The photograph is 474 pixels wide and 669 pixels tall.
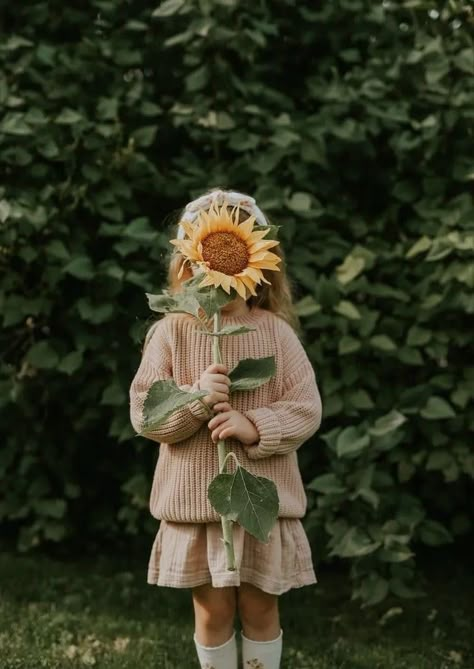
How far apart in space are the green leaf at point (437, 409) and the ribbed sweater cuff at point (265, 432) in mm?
1055

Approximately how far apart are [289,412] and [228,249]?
492mm

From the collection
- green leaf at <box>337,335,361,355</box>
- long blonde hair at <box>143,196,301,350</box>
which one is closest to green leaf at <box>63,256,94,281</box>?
long blonde hair at <box>143,196,301,350</box>

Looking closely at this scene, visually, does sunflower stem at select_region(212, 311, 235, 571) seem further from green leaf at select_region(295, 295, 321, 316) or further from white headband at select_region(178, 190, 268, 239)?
green leaf at select_region(295, 295, 321, 316)

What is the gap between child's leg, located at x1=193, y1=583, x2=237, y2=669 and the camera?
261 cm

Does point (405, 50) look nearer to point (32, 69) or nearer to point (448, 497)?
point (32, 69)

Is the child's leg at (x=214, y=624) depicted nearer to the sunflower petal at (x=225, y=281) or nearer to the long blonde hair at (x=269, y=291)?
the long blonde hair at (x=269, y=291)

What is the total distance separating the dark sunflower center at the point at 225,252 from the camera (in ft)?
7.54

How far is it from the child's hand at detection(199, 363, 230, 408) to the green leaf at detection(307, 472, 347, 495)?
102cm

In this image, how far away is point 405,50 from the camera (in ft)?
12.5

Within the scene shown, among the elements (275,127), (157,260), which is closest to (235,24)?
(275,127)

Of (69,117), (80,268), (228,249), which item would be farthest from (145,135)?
(228,249)

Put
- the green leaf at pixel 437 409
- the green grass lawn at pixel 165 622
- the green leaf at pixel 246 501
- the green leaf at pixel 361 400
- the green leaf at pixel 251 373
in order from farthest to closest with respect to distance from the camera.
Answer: the green leaf at pixel 361 400, the green leaf at pixel 437 409, the green grass lawn at pixel 165 622, the green leaf at pixel 251 373, the green leaf at pixel 246 501

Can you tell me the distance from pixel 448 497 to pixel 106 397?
4.51ft

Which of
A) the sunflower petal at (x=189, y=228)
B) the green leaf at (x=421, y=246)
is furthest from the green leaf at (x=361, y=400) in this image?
the sunflower petal at (x=189, y=228)
